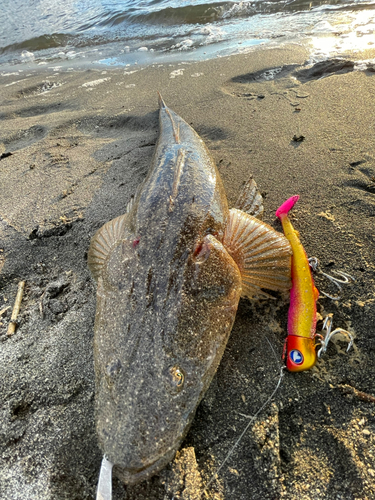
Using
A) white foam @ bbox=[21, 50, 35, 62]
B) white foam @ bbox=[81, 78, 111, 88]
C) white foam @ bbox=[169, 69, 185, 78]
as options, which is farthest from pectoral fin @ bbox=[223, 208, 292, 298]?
white foam @ bbox=[21, 50, 35, 62]

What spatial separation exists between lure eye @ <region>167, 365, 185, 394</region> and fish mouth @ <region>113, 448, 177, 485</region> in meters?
0.34

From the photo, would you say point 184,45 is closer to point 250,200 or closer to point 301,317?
point 250,200

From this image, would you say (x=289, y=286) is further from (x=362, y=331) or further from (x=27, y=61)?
(x=27, y=61)

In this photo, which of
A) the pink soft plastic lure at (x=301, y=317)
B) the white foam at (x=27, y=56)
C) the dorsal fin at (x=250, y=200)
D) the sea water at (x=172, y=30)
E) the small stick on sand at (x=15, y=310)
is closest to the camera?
the pink soft plastic lure at (x=301, y=317)

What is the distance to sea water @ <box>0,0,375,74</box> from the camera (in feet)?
25.2

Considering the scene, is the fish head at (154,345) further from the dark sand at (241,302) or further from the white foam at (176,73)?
the white foam at (176,73)

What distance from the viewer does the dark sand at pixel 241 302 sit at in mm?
1740

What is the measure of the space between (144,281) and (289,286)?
46.0 inches

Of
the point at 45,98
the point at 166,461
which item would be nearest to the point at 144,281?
the point at 166,461

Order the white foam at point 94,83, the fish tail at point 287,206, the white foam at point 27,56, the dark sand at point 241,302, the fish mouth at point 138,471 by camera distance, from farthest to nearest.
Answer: the white foam at point 27,56 → the white foam at point 94,83 → the fish tail at point 287,206 → the dark sand at point 241,302 → the fish mouth at point 138,471

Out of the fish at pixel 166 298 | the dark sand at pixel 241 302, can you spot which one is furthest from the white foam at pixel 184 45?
the fish at pixel 166 298

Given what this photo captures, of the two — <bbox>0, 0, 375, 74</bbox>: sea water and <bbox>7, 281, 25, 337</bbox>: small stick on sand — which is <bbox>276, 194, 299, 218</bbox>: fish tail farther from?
<bbox>0, 0, 375, 74</bbox>: sea water

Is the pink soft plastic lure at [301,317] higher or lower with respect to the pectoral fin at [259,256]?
lower

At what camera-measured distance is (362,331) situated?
221cm
